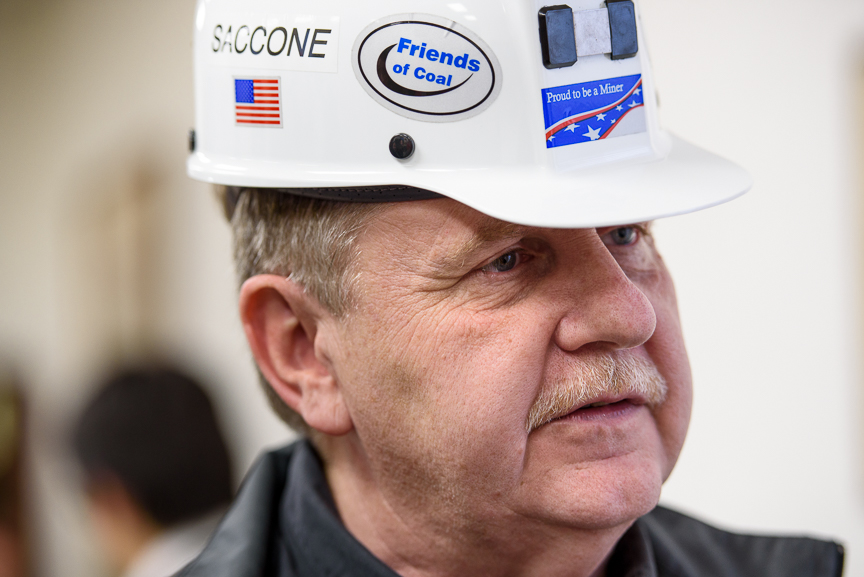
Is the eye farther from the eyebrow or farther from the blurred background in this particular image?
the blurred background

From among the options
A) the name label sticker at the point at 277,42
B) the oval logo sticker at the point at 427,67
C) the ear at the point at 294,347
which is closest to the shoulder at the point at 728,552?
the ear at the point at 294,347

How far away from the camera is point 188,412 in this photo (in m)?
2.74

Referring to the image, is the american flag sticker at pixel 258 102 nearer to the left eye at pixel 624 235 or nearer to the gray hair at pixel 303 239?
the gray hair at pixel 303 239

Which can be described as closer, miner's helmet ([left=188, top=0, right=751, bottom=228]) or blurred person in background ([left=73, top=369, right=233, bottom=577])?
miner's helmet ([left=188, top=0, right=751, bottom=228])

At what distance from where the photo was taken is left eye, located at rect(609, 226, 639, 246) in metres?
1.31

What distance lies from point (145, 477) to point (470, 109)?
1.82 meters

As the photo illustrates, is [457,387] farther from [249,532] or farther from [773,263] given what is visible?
[773,263]

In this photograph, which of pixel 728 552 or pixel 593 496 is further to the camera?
pixel 728 552

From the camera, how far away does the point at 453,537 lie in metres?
1.24

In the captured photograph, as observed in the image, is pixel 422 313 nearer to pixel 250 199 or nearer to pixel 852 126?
pixel 250 199

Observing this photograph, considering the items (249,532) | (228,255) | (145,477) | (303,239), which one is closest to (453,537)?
(249,532)

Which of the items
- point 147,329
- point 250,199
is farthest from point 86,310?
point 250,199

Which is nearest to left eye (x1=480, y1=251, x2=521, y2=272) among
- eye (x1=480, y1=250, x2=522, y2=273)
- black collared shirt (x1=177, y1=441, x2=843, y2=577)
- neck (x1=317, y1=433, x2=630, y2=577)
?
eye (x1=480, y1=250, x2=522, y2=273)

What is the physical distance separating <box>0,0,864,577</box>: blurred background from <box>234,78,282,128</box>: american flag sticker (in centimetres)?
178
